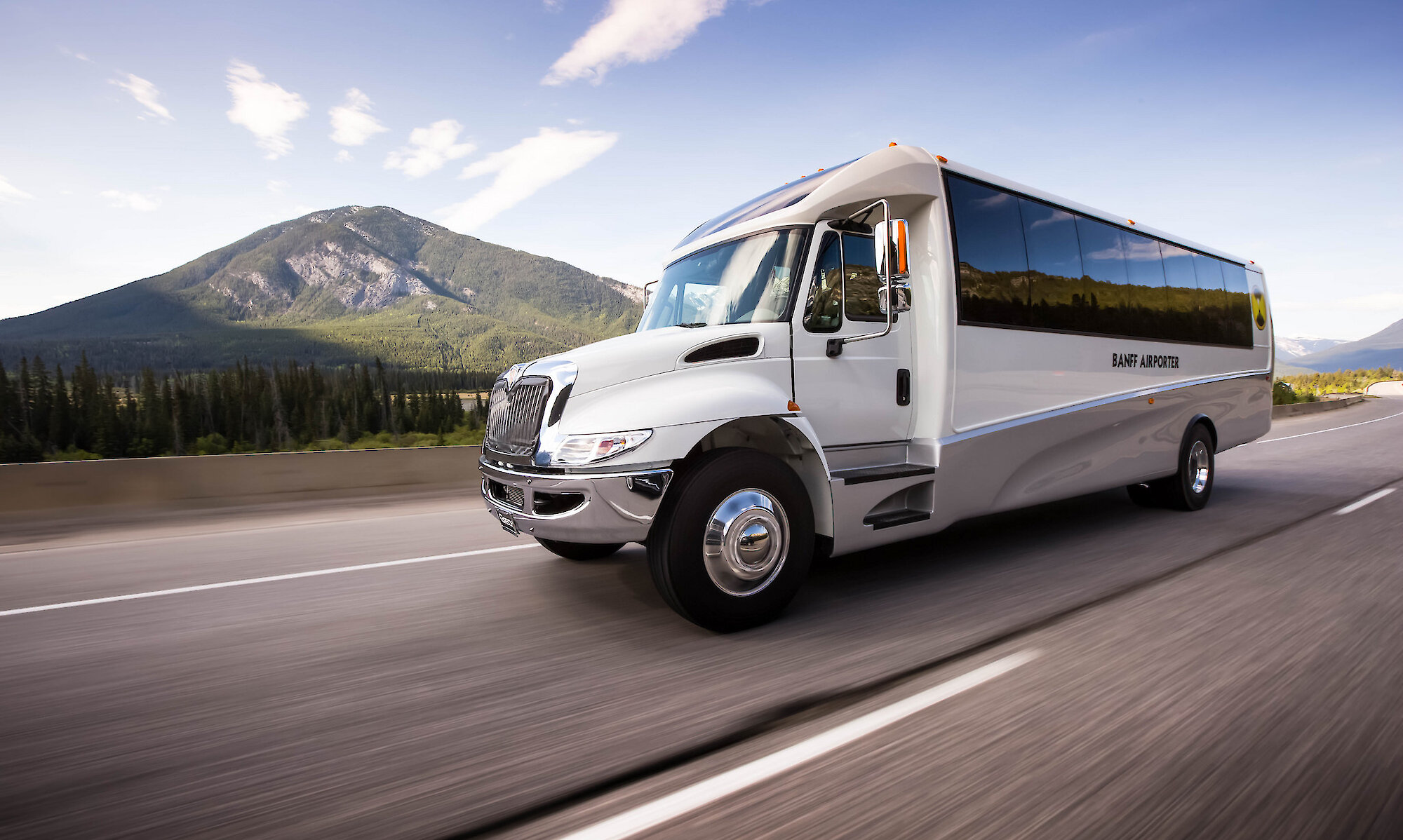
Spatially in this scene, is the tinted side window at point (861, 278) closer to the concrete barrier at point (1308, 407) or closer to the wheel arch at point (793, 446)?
the wheel arch at point (793, 446)

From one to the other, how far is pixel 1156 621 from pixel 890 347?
7.12 feet

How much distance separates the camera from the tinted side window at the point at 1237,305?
8.37 meters

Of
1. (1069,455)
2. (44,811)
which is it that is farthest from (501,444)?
(1069,455)

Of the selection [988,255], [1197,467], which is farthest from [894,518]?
[1197,467]

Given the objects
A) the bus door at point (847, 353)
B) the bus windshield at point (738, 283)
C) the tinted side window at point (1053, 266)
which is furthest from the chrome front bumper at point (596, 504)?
the tinted side window at point (1053, 266)

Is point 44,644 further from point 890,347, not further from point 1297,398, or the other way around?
point 1297,398

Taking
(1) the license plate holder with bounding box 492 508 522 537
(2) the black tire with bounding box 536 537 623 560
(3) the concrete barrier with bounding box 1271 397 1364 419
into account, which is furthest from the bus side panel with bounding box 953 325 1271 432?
(3) the concrete barrier with bounding box 1271 397 1364 419

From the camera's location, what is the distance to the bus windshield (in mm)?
4262

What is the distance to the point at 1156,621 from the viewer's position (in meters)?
3.90

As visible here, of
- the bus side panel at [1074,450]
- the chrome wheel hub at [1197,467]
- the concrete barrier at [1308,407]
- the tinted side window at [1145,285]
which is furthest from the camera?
the concrete barrier at [1308,407]

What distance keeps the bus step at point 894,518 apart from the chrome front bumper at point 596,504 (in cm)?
145

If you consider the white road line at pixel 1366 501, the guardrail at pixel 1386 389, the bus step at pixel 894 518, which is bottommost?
the guardrail at pixel 1386 389

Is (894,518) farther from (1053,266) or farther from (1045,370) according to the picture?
(1053,266)

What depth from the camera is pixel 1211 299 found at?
8016mm
